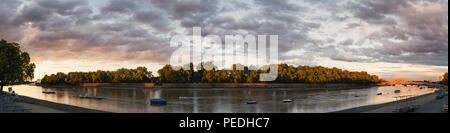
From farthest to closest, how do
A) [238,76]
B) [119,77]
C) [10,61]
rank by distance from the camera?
1. [119,77]
2. [238,76]
3. [10,61]

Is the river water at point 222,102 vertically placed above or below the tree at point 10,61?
below

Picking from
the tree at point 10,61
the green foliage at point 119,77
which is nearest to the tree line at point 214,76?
the green foliage at point 119,77

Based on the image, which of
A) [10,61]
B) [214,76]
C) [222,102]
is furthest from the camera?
[214,76]

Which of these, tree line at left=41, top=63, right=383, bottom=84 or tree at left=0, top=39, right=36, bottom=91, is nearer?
tree at left=0, top=39, right=36, bottom=91

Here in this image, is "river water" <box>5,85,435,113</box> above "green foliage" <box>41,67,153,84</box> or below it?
below

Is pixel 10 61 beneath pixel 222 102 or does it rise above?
above

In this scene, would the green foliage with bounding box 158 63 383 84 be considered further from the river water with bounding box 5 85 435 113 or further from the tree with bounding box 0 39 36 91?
the tree with bounding box 0 39 36 91

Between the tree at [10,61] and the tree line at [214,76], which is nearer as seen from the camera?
the tree at [10,61]

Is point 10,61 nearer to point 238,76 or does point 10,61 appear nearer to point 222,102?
point 222,102

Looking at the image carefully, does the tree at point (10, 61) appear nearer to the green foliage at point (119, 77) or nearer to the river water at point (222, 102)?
the river water at point (222, 102)

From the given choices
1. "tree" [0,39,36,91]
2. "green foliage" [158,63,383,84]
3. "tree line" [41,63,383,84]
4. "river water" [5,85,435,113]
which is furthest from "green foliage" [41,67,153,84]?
"tree" [0,39,36,91]

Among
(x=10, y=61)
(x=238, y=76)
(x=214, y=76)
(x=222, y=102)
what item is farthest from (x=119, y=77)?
(x=222, y=102)

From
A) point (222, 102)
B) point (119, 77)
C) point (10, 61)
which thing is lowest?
point (222, 102)
